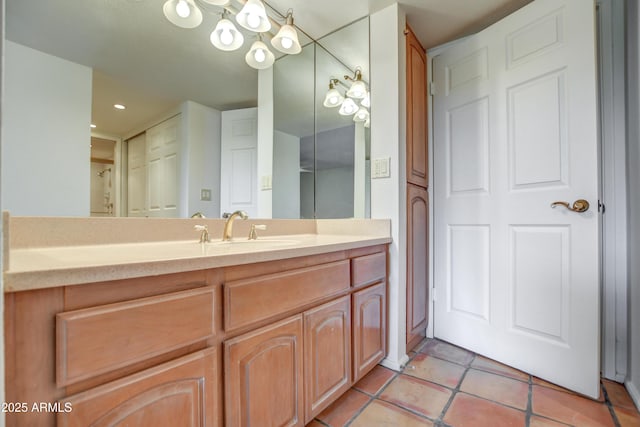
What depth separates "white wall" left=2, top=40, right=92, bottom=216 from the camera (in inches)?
34.0

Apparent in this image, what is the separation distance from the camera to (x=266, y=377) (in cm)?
90

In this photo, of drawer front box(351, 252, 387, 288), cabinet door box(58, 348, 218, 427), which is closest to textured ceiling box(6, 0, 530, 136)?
cabinet door box(58, 348, 218, 427)

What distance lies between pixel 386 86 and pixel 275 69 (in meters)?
0.70

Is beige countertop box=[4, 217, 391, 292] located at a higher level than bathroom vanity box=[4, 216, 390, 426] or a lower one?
higher

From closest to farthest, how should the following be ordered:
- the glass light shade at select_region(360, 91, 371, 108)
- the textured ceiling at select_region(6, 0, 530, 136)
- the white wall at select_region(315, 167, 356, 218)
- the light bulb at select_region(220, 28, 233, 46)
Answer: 1. the textured ceiling at select_region(6, 0, 530, 136)
2. the light bulb at select_region(220, 28, 233, 46)
3. the glass light shade at select_region(360, 91, 371, 108)
4. the white wall at select_region(315, 167, 356, 218)

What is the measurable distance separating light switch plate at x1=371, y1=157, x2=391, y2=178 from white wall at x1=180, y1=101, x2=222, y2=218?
35.9 inches

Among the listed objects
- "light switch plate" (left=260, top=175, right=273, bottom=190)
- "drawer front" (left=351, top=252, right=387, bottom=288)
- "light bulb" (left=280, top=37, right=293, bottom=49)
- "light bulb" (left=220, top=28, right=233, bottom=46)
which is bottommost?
"drawer front" (left=351, top=252, right=387, bottom=288)

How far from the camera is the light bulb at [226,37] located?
141 cm

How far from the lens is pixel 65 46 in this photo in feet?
3.19

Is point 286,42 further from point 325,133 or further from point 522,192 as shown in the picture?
point 522,192

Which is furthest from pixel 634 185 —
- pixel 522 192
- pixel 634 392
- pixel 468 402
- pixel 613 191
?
pixel 468 402

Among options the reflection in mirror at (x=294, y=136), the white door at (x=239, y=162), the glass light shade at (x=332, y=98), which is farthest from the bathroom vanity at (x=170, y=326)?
the glass light shade at (x=332, y=98)

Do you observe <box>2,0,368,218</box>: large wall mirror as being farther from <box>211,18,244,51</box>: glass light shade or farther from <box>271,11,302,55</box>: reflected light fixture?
<box>271,11,302,55</box>: reflected light fixture

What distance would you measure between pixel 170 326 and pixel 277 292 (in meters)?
0.35
